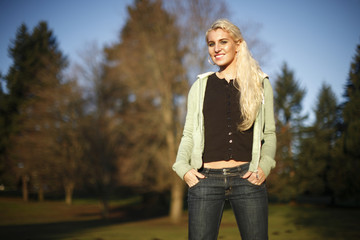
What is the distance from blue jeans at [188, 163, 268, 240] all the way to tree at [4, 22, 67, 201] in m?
26.0

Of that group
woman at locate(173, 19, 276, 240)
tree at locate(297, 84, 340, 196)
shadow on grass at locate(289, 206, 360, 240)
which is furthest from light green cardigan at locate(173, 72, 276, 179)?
tree at locate(297, 84, 340, 196)

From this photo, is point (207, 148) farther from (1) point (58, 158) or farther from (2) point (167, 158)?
(1) point (58, 158)

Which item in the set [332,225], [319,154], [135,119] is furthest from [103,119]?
[319,154]

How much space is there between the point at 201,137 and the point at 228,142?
0.22 m

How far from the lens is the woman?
252 cm

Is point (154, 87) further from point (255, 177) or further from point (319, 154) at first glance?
point (319, 154)

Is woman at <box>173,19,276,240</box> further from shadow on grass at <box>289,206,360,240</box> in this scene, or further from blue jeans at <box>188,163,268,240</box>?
shadow on grass at <box>289,206,360,240</box>

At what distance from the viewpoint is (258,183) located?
2.51 m

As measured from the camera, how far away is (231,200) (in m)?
2.58

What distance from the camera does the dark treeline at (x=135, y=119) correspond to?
62.2 feet

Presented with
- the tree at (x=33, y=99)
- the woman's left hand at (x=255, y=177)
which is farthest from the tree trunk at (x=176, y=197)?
A: the woman's left hand at (x=255, y=177)

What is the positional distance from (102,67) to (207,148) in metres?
24.2

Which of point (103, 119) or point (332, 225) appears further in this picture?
point (103, 119)

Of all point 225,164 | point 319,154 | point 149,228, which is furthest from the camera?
point 319,154
